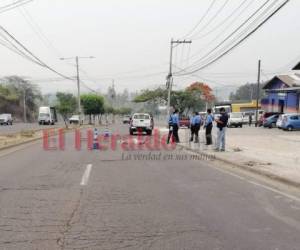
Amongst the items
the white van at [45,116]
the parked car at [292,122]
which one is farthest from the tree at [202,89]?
the parked car at [292,122]

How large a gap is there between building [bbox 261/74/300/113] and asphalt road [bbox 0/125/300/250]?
Result: 1500 inches

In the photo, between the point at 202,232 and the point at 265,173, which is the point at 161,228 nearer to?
the point at 202,232

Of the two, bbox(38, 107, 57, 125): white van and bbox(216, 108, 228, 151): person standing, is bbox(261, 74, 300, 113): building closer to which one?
bbox(216, 108, 228, 151): person standing

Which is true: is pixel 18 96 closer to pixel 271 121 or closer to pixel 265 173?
pixel 271 121

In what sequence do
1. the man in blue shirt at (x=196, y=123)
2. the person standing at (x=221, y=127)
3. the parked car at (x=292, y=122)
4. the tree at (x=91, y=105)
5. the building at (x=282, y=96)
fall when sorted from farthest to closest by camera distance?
the tree at (x=91, y=105) < the building at (x=282, y=96) < the parked car at (x=292, y=122) < the man in blue shirt at (x=196, y=123) < the person standing at (x=221, y=127)

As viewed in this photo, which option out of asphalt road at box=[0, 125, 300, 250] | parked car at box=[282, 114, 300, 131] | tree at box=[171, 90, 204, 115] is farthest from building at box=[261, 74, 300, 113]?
asphalt road at box=[0, 125, 300, 250]

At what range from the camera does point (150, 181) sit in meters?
10.9

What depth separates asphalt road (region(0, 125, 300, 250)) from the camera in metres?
5.88

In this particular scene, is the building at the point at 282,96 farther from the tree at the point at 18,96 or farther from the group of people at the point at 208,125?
the tree at the point at 18,96

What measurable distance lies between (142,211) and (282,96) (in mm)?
49991

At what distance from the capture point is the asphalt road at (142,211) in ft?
19.3

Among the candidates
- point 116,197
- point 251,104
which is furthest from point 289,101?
point 116,197

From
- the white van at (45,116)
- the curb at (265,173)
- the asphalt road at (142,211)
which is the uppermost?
the asphalt road at (142,211)

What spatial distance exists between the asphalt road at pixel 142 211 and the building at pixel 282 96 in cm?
3809
